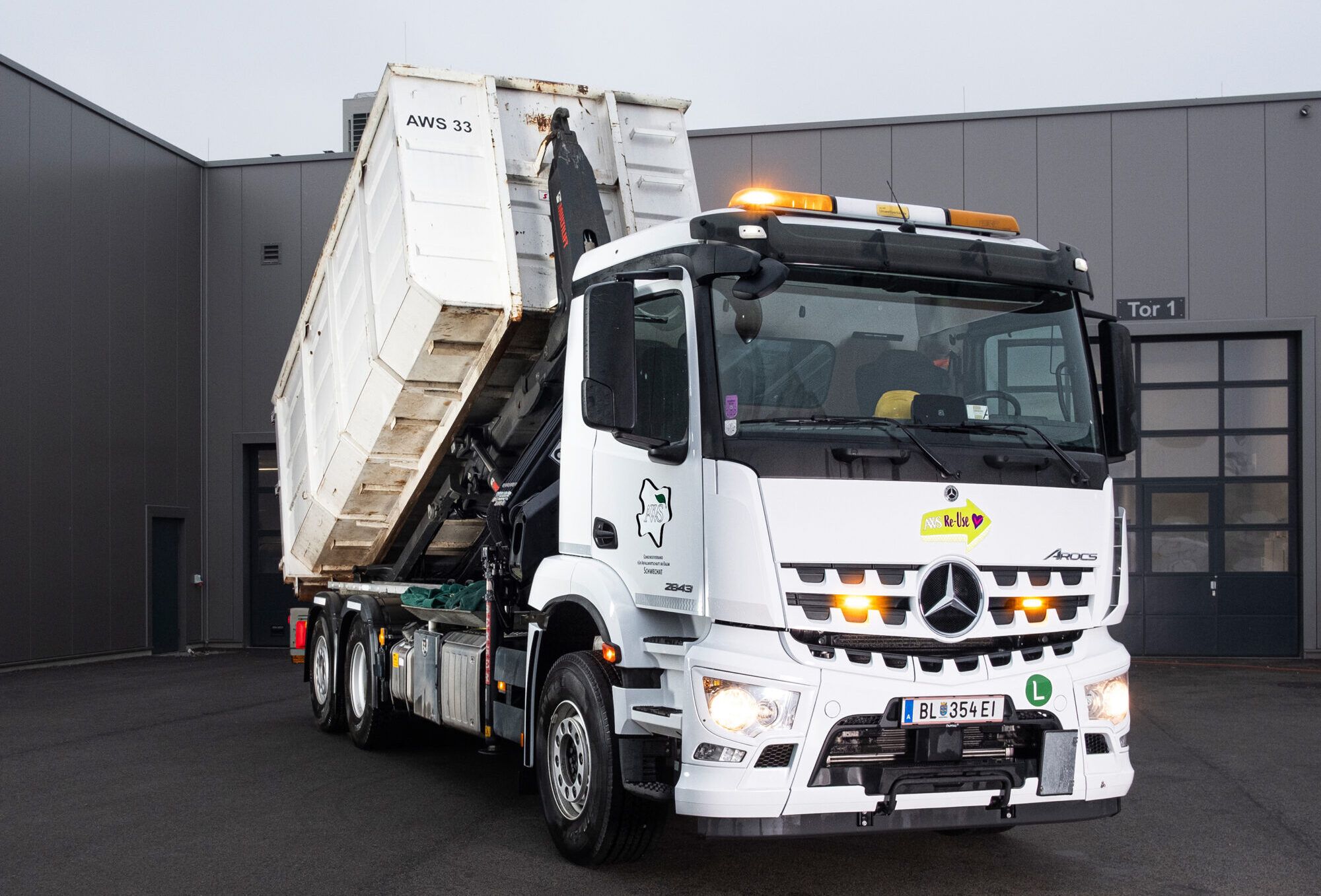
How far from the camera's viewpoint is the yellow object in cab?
5371 mm

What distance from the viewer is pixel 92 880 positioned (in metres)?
5.83

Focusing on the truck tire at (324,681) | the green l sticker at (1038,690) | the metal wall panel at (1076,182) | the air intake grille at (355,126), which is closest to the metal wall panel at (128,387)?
the air intake grille at (355,126)

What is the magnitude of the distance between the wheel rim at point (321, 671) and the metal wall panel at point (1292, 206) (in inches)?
513

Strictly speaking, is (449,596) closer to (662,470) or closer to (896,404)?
(662,470)

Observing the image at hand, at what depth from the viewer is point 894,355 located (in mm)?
5484

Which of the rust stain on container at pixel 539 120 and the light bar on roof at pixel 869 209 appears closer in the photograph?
the light bar on roof at pixel 869 209

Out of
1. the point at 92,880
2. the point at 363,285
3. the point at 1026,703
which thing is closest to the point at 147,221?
the point at 363,285

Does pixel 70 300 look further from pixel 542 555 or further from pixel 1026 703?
pixel 1026 703

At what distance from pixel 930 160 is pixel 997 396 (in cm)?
1308

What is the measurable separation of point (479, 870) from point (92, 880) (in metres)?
1.71

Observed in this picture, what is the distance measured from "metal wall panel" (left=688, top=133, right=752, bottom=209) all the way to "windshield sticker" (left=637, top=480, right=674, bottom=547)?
13068 millimetres

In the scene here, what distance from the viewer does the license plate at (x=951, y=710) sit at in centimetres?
505

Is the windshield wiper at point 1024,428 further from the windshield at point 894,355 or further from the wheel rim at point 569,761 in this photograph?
the wheel rim at point 569,761

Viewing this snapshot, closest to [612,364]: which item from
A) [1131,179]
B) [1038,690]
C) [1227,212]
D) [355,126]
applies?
[1038,690]
